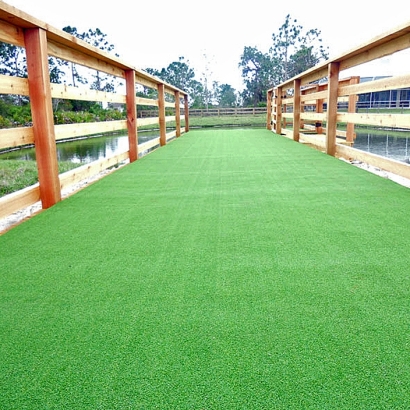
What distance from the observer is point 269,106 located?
12625mm

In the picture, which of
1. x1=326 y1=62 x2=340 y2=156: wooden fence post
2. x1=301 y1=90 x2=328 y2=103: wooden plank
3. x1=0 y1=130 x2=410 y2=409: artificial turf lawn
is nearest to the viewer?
x1=0 y1=130 x2=410 y2=409: artificial turf lawn

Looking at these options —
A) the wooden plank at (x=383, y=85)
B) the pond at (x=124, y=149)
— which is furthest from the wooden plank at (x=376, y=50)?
the pond at (x=124, y=149)

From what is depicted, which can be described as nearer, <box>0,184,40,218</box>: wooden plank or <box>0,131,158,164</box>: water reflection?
<box>0,184,40,218</box>: wooden plank

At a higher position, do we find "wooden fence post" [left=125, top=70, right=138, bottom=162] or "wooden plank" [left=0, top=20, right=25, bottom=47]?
"wooden plank" [left=0, top=20, right=25, bottom=47]

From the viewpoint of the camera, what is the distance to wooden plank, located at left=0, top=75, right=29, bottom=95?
7.32 ft

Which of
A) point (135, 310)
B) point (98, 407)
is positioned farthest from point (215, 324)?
A: point (98, 407)

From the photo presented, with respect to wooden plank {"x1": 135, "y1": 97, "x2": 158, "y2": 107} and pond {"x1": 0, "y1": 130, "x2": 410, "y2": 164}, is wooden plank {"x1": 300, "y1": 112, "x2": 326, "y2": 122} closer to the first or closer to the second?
pond {"x1": 0, "y1": 130, "x2": 410, "y2": 164}

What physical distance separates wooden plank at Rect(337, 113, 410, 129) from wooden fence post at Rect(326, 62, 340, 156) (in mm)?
321

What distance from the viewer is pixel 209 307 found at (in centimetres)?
131

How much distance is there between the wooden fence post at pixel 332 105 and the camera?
4.88 metres

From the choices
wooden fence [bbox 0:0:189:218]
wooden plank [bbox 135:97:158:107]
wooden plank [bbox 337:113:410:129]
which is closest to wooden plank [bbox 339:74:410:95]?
wooden plank [bbox 337:113:410:129]

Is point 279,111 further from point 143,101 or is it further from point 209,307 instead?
point 209,307

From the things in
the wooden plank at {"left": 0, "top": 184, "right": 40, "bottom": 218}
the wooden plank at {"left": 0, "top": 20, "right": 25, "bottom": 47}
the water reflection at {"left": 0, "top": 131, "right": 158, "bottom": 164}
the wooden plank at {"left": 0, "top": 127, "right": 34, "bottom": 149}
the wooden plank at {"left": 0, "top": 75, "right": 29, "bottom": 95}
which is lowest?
the water reflection at {"left": 0, "top": 131, "right": 158, "bottom": 164}

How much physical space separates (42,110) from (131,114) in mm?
2555
